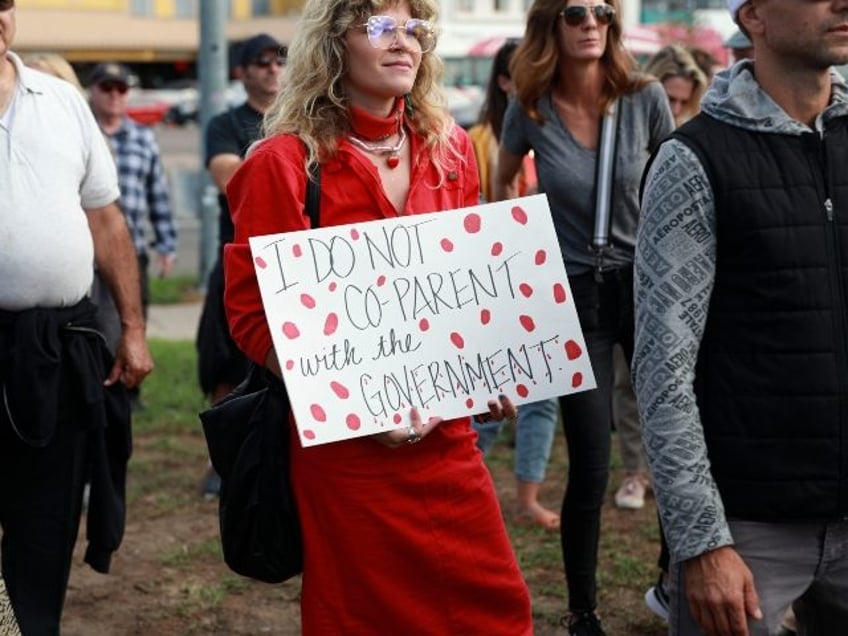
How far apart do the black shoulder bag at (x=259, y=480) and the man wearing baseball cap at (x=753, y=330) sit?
850 mm

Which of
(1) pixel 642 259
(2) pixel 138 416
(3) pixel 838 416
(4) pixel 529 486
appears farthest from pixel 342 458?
(2) pixel 138 416

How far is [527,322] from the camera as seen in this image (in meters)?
Answer: 3.33

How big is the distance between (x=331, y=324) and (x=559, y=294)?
21.0 inches

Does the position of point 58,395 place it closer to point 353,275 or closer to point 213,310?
point 353,275

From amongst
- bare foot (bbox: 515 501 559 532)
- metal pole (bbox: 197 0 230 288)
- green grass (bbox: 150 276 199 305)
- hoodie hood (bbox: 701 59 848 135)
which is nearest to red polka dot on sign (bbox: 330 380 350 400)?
hoodie hood (bbox: 701 59 848 135)

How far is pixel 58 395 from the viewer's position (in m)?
4.08

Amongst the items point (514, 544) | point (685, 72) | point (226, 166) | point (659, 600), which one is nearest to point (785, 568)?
point (659, 600)

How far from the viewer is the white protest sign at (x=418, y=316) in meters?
3.12

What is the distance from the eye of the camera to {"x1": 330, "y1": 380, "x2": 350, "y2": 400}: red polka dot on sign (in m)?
3.13

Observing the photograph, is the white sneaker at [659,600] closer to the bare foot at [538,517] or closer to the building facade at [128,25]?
the bare foot at [538,517]

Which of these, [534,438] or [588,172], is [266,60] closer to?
[534,438]

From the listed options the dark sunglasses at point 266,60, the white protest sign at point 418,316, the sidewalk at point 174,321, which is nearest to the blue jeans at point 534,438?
the dark sunglasses at point 266,60

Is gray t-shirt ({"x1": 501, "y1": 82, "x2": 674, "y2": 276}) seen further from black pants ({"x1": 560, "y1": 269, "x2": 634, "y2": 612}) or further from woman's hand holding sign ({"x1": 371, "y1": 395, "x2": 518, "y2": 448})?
woman's hand holding sign ({"x1": 371, "y1": 395, "x2": 518, "y2": 448})

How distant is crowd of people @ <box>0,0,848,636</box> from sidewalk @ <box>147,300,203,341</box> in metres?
6.79
